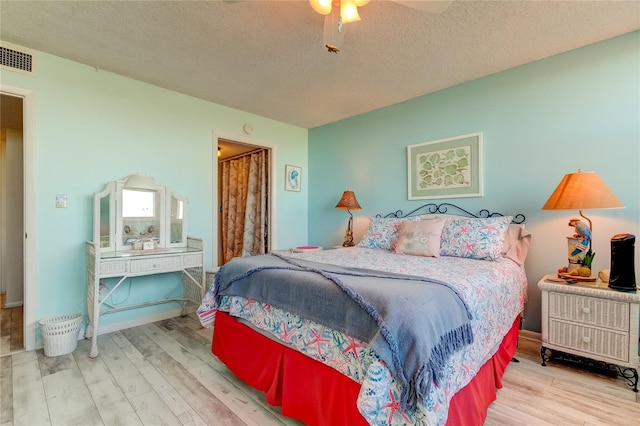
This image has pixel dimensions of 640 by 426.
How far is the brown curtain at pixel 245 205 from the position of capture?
15.1ft

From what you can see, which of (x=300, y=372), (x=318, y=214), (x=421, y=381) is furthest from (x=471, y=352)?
(x=318, y=214)

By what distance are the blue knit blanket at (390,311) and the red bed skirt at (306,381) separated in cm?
26

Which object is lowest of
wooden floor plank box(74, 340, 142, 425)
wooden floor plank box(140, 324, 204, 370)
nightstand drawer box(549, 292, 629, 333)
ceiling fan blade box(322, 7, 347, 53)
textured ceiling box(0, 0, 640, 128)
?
wooden floor plank box(140, 324, 204, 370)

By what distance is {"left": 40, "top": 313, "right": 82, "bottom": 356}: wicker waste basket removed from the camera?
2320 mm

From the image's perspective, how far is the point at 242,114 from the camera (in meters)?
3.95

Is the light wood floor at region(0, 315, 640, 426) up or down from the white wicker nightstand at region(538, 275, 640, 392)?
down

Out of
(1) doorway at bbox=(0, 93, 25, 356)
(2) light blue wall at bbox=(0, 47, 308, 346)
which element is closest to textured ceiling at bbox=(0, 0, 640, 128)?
(2) light blue wall at bbox=(0, 47, 308, 346)

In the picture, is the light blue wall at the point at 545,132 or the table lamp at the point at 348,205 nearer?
the light blue wall at the point at 545,132

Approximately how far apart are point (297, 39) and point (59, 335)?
299cm

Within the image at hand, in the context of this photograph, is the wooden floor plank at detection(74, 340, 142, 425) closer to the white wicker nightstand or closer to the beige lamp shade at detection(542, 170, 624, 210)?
the white wicker nightstand

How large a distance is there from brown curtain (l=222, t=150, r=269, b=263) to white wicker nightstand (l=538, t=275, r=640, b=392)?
11.2 feet

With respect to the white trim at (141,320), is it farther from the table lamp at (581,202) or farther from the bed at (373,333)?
the table lamp at (581,202)

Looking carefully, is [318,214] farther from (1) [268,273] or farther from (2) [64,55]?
(2) [64,55]

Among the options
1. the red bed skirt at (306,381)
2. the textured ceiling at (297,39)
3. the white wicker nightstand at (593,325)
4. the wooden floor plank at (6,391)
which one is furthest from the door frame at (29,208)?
the white wicker nightstand at (593,325)
